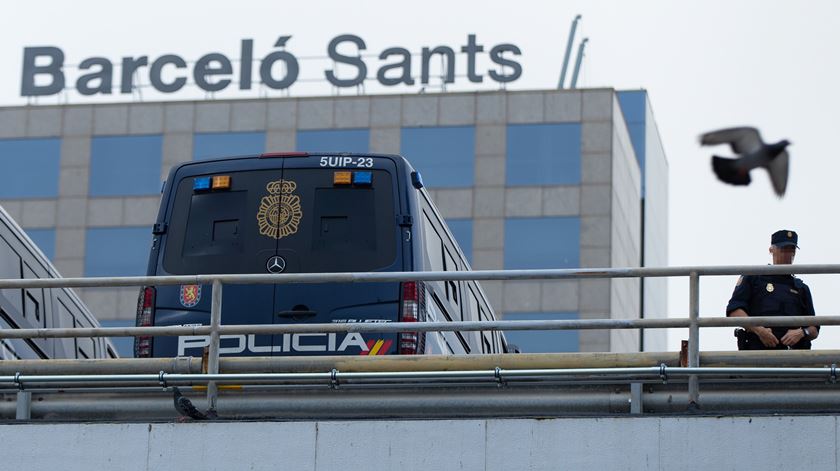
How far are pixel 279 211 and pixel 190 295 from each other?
0.98 m

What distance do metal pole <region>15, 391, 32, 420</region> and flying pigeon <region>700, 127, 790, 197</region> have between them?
197 inches

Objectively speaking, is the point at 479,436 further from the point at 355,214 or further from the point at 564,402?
the point at 355,214

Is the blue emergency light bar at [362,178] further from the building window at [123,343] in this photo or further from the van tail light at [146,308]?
the building window at [123,343]

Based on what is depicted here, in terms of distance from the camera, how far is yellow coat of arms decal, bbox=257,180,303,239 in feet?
45.5

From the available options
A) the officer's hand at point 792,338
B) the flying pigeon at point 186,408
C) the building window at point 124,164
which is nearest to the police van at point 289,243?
the flying pigeon at point 186,408

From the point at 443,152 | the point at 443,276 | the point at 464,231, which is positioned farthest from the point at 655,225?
the point at 443,276

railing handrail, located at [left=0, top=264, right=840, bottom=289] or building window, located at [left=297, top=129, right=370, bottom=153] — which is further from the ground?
building window, located at [left=297, top=129, right=370, bottom=153]

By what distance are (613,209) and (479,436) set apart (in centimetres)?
4418

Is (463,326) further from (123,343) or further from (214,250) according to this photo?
(123,343)

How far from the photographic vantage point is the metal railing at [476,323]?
1113 cm

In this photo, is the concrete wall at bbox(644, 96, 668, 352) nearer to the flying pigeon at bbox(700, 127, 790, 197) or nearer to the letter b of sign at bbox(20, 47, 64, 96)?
the letter b of sign at bbox(20, 47, 64, 96)

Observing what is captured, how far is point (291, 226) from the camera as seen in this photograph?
45.5ft

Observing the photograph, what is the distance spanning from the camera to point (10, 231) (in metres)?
15.4

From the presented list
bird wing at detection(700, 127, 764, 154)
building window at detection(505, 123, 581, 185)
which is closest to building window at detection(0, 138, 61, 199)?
building window at detection(505, 123, 581, 185)
